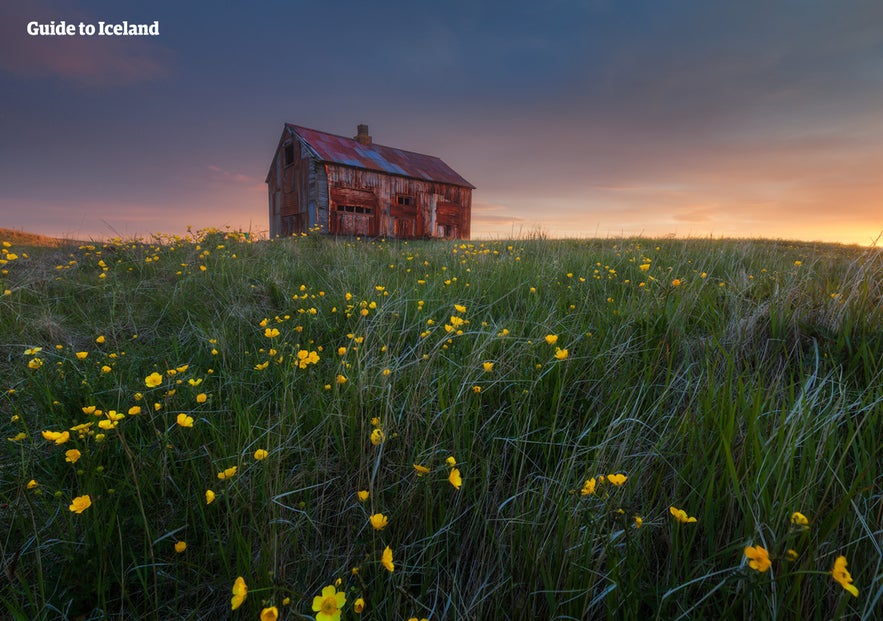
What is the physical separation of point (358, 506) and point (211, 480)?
639mm

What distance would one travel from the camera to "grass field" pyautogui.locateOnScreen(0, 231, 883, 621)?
45.7 inches

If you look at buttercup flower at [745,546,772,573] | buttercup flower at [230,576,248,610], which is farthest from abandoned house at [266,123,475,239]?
buttercup flower at [745,546,772,573]

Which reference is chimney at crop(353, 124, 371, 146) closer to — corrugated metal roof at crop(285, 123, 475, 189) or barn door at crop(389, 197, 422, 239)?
corrugated metal roof at crop(285, 123, 475, 189)

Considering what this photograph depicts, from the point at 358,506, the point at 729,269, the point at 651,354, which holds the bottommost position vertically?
the point at 358,506

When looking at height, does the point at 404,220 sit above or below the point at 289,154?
below

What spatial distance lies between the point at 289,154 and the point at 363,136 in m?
4.42

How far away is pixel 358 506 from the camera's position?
4.97 feet

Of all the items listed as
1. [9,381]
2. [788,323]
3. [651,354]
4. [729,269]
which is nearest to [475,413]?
[651,354]

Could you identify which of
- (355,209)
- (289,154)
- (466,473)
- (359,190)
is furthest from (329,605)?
(289,154)

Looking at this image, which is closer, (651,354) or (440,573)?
(440,573)

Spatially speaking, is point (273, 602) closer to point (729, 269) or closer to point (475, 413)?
point (475, 413)

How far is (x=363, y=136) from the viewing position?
21.5 metres

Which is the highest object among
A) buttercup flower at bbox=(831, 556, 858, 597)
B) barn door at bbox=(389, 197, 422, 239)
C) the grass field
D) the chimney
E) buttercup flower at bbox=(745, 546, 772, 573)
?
the chimney

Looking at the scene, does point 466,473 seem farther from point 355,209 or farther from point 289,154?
point 289,154
